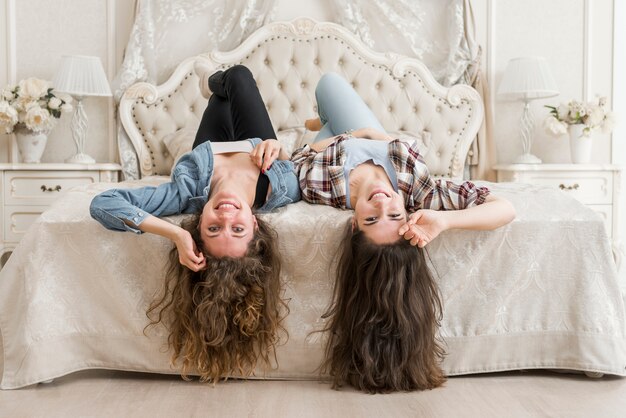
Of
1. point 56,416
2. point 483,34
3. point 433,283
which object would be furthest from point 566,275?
point 483,34

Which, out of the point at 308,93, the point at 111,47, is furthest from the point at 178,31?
the point at 308,93

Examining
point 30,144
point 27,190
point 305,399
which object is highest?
point 30,144

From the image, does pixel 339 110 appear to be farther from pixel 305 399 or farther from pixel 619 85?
pixel 619 85

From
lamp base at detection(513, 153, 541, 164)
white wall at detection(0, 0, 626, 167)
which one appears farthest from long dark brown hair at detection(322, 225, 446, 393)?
white wall at detection(0, 0, 626, 167)

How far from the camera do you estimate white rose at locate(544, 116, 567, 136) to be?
4266 millimetres

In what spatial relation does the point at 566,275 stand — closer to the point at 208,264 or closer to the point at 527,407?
the point at 527,407

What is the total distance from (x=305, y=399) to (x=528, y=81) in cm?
293

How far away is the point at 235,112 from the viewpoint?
2.94 m

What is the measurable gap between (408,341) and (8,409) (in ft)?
3.93

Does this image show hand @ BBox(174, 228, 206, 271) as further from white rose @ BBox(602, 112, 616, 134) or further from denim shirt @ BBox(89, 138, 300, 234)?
white rose @ BBox(602, 112, 616, 134)

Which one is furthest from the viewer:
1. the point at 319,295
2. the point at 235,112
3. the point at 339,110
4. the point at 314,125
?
the point at 314,125

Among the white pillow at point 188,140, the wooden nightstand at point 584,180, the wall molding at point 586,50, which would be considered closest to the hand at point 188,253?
the white pillow at point 188,140

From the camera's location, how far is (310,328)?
2.19 m

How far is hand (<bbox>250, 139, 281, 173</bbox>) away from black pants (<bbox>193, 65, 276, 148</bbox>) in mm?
377
